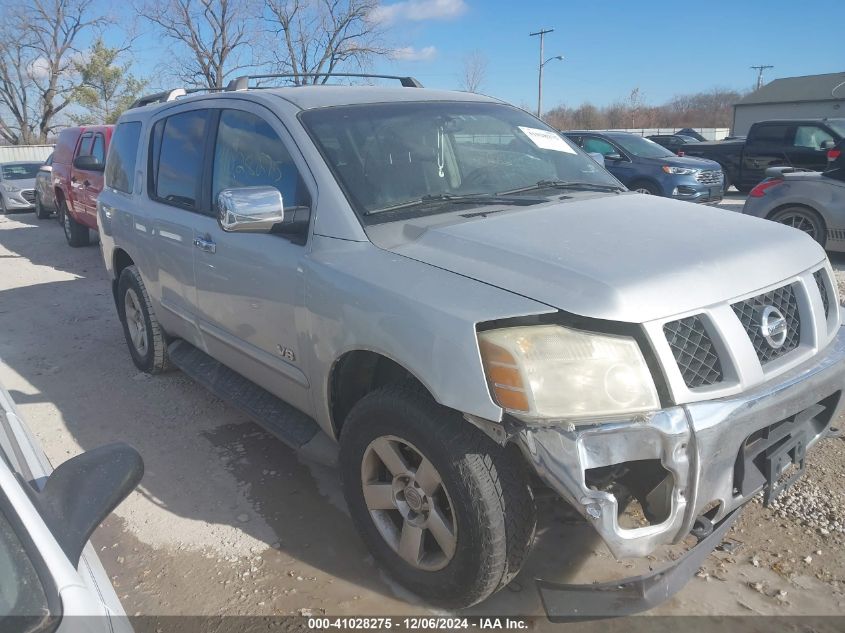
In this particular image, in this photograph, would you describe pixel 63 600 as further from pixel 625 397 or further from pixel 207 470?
pixel 207 470

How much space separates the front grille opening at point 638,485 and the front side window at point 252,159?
1674 mm

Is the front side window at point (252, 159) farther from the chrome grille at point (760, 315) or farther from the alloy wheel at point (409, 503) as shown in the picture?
the chrome grille at point (760, 315)

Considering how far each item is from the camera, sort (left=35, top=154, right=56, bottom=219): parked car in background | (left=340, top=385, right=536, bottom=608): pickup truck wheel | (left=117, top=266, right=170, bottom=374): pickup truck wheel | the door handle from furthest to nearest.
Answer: (left=35, top=154, right=56, bottom=219): parked car in background < (left=117, top=266, right=170, bottom=374): pickup truck wheel < the door handle < (left=340, top=385, right=536, bottom=608): pickup truck wheel

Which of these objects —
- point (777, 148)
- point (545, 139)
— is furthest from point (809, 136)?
point (545, 139)

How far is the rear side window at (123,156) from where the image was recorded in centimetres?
493

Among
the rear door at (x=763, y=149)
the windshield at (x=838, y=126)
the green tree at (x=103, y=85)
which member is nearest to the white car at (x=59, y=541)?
the rear door at (x=763, y=149)

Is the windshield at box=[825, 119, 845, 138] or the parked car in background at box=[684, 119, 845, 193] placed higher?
the windshield at box=[825, 119, 845, 138]

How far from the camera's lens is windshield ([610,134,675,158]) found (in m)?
12.5

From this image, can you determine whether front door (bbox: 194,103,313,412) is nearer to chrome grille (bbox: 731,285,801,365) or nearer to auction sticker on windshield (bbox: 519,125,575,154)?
auction sticker on windshield (bbox: 519,125,575,154)

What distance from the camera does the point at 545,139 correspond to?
376 centimetres

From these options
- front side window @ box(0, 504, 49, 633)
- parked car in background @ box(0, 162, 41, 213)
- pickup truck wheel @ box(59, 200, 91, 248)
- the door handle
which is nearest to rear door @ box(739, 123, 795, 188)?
pickup truck wheel @ box(59, 200, 91, 248)

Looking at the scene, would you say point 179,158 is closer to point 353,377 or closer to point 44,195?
point 353,377

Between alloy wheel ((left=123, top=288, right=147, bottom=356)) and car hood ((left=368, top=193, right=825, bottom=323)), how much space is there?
2.98 metres

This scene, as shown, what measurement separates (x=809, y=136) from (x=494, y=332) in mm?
15612
